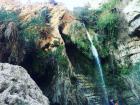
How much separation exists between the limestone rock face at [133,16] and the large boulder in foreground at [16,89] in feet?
29.6

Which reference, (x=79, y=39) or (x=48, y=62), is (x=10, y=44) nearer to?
(x=48, y=62)

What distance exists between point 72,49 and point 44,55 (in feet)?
6.75

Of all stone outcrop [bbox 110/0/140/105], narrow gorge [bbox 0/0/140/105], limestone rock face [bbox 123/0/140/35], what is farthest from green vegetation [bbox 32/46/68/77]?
limestone rock face [bbox 123/0/140/35]

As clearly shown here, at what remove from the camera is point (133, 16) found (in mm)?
15312

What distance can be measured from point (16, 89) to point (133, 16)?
1024 cm

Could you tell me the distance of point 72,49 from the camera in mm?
14250

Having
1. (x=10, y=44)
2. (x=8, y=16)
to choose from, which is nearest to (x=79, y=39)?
(x=8, y=16)

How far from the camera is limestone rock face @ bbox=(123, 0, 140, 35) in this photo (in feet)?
49.5

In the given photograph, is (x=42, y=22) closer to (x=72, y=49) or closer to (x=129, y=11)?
(x=72, y=49)

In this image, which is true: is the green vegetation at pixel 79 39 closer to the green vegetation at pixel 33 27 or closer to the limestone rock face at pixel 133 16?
the green vegetation at pixel 33 27

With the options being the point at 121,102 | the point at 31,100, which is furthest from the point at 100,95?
the point at 31,100

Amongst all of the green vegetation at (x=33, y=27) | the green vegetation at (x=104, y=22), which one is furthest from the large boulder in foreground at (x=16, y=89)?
the green vegetation at (x=104, y=22)

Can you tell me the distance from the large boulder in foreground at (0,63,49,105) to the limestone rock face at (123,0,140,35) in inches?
355

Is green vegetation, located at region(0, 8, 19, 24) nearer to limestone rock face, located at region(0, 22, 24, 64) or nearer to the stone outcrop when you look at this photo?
limestone rock face, located at region(0, 22, 24, 64)
